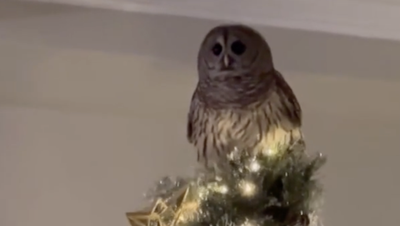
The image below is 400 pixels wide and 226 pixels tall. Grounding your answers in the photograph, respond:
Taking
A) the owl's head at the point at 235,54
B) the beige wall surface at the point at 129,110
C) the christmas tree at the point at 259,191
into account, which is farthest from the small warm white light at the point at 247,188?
the beige wall surface at the point at 129,110

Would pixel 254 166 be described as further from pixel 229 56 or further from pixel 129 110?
pixel 129 110

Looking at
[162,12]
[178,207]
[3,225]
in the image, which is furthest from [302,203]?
[3,225]

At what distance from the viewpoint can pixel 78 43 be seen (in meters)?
1.47

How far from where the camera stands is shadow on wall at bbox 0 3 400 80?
1.43 m

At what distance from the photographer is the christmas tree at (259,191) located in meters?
0.83

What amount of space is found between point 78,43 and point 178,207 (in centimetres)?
66

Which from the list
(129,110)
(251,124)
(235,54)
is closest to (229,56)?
(235,54)

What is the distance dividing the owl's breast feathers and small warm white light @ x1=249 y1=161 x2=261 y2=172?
236 millimetres

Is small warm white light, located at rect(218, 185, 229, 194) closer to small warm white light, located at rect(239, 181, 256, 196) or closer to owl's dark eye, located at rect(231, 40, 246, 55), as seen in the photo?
small warm white light, located at rect(239, 181, 256, 196)

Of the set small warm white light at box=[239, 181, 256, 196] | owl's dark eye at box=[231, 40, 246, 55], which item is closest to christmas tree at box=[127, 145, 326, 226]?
small warm white light at box=[239, 181, 256, 196]

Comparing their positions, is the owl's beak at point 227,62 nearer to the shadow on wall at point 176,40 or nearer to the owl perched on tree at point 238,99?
the owl perched on tree at point 238,99

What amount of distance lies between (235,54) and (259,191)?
41 cm

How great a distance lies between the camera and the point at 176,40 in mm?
1476

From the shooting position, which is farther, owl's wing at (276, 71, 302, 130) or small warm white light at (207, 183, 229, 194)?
owl's wing at (276, 71, 302, 130)
